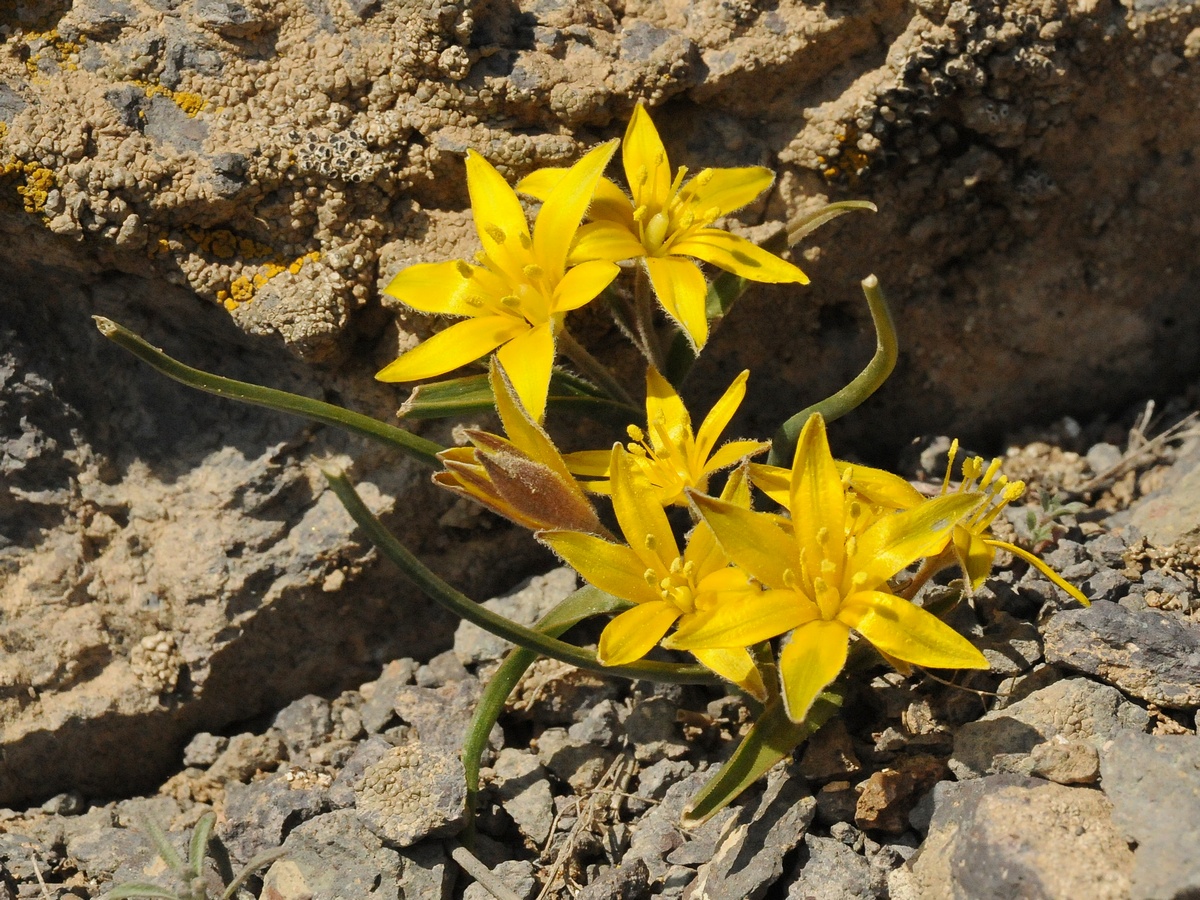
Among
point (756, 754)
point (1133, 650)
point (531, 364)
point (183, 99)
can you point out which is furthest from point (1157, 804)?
point (183, 99)

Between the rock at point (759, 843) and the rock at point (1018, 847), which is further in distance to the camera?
the rock at point (759, 843)

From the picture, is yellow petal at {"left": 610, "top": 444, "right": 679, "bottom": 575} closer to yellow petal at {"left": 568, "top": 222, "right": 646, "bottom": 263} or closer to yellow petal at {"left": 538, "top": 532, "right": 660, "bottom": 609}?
yellow petal at {"left": 538, "top": 532, "right": 660, "bottom": 609}

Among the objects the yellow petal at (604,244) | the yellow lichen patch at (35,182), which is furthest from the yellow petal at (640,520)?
the yellow lichen patch at (35,182)

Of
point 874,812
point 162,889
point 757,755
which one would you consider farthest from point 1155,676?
point 162,889

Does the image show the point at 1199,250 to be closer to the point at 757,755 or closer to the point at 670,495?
the point at 670,495

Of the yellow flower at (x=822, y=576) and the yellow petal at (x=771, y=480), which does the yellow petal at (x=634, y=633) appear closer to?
the yellow flower at (x=822, y=576)

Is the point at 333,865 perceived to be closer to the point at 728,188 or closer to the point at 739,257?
the point at 739,257
